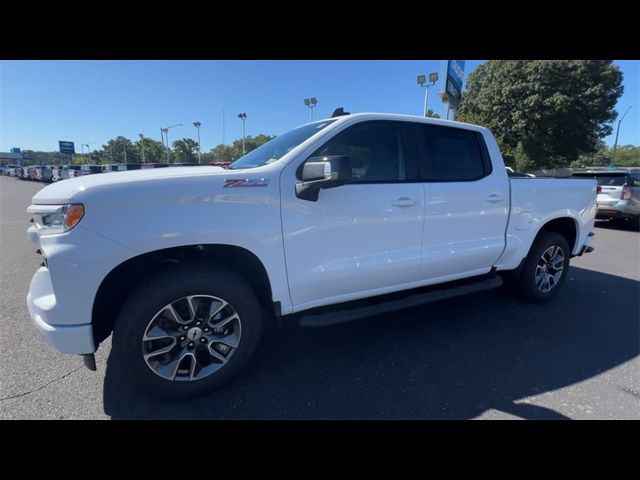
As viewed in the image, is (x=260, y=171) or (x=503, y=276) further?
(x=503, y=276)

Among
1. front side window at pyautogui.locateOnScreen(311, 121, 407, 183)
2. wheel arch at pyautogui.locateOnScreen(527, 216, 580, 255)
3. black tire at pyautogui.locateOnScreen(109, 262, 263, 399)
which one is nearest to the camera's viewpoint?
black tire at pyautogui.locateOnScreen(109, 262, 263, 399)

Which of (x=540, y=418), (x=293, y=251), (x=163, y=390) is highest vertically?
(x=293, y=251)

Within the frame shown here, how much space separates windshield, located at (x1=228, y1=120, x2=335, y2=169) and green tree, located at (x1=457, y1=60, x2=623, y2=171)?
25259 millimetres

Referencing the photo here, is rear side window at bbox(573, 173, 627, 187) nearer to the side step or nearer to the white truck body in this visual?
the white truck body

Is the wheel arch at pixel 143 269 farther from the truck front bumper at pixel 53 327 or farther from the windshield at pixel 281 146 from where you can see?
the windshield at pixel 281 146

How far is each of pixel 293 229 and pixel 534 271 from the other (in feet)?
10.5

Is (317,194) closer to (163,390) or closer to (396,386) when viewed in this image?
(396,386)

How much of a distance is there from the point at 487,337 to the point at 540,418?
1.05m

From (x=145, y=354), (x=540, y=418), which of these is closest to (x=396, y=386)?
(x=540, y=418)

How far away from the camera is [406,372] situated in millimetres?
2537

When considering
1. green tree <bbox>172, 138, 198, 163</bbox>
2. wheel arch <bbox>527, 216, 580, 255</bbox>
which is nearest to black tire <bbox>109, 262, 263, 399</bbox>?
wheel arch <bbox>527, 216, 580, 255</bbox>

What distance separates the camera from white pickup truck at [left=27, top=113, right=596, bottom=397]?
1.85m

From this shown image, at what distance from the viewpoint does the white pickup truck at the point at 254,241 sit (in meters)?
1.85
